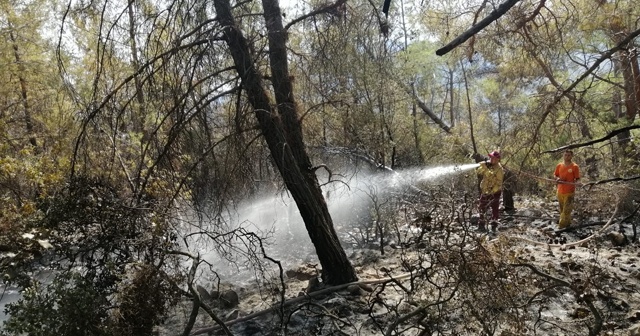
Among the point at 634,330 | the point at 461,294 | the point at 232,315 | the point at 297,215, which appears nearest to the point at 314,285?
the point at 232,315

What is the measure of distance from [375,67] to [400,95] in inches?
333

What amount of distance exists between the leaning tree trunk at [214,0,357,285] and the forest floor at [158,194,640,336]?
1.67ft

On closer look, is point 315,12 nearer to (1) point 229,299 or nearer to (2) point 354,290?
(2) point 354,290

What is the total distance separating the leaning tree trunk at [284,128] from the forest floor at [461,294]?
0.51 meters

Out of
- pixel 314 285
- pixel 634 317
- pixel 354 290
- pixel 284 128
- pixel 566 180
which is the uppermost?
pixel 284 128

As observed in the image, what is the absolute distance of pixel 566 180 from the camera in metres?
8.80

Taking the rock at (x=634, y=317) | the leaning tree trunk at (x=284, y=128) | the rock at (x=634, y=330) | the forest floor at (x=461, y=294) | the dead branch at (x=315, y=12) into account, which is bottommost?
the rock at (x=634, y=317)

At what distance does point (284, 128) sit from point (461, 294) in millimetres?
2990

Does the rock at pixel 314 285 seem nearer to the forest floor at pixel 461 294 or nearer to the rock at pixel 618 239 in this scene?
the forest floor at pixel 461 294

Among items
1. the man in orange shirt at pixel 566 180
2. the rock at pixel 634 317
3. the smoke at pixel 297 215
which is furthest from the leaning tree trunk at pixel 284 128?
the man in orange shirt at pixel 566 180

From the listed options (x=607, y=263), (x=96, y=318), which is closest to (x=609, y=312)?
(x=607, y=263)

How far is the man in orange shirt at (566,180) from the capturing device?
28.9 ft

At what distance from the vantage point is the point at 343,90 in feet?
22.2

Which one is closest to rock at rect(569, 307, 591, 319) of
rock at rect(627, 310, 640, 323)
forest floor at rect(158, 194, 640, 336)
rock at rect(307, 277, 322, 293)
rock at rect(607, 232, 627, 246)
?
forest floor at rect(158, 194, 640, 336)
